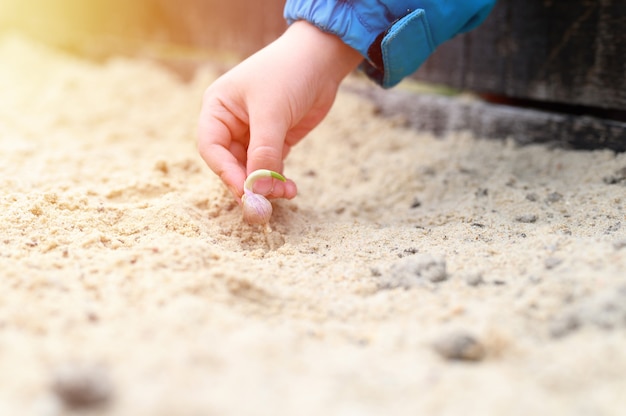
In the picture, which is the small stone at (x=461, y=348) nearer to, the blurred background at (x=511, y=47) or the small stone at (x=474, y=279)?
the small stone at (x=474, y=279)


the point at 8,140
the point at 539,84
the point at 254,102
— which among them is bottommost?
the point at 8,140

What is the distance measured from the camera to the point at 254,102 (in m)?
1.17

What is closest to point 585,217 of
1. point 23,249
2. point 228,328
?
point 228,328

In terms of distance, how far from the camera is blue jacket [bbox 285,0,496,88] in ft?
4.09

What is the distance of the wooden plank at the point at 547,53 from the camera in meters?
1.49

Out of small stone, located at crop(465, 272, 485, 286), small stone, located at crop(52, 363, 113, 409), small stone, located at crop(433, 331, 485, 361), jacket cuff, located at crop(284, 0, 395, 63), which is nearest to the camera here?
small stone, located at crop(52, 363, 113, 409)

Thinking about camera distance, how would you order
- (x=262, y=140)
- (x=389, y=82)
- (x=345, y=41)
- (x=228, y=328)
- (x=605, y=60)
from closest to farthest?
(x=228, y=328), (x=262, y=140), (x=345, y=41), (x=389, y=82), (x=605, y=60)

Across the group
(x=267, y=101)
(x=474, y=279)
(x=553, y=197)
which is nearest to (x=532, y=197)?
(x=553, y=197)

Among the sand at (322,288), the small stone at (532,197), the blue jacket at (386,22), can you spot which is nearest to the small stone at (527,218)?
the sand at (322,288)

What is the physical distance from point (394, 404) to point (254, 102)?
2.35 feet

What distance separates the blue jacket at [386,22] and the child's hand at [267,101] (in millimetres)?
40

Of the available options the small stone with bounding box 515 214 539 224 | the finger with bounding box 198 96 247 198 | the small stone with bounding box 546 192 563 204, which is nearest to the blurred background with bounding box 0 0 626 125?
the small stone with bounding box 546 192 563 204

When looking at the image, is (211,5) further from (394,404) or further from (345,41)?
(394,404)

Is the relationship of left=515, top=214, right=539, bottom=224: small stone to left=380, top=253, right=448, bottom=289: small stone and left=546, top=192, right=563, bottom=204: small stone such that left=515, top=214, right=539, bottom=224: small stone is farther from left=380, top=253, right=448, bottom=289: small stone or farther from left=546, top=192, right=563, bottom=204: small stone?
left=380, top=253, right=448, bottom=289: small stone
